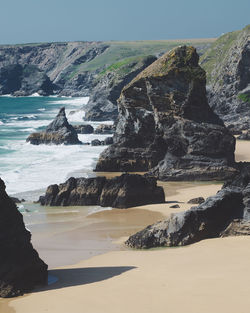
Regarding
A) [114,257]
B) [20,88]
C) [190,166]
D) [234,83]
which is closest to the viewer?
[114,257]

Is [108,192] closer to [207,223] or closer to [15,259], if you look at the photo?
[207,223]

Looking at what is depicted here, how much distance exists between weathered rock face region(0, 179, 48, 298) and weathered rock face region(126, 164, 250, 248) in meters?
4.84

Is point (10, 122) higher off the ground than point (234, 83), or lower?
lower

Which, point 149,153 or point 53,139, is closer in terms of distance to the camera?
point 149,153

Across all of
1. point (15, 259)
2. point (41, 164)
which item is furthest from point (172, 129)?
point (15, 259)

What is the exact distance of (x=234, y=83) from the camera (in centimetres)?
7631

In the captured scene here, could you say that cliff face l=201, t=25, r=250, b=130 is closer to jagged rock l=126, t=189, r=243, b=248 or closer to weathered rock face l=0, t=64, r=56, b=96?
jagged rock l=126, t=189, r=243, b=248

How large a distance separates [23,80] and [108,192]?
15311 cm

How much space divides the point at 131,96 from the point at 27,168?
29.2 ft

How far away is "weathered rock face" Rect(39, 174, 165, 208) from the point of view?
27.0m

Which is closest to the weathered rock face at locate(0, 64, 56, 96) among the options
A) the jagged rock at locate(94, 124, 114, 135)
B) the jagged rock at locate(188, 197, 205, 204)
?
the jagged rock at locate(94, 124, 114, 135)

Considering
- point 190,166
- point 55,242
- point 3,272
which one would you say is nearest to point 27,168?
point 190,166

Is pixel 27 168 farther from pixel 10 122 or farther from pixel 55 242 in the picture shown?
pixel 10 122

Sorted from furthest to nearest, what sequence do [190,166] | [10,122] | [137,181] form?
[10,122], [190,166], [137,181]
